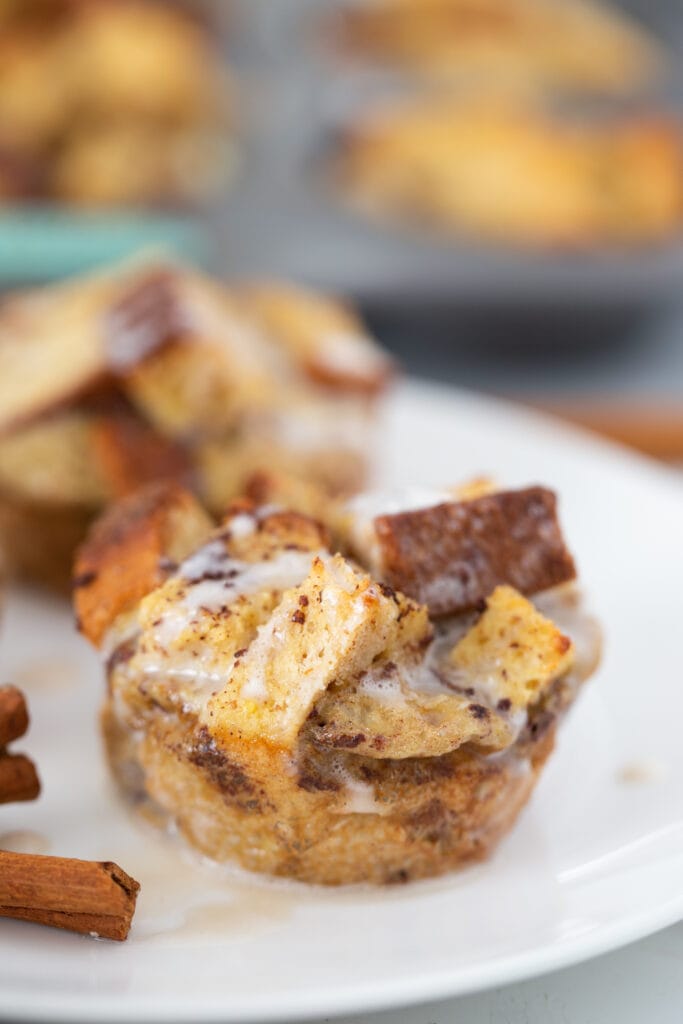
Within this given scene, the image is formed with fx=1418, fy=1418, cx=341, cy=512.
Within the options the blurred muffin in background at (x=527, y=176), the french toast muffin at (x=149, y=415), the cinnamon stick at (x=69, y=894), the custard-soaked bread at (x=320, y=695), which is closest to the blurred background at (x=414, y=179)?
the blurred muffin in background at (x=527, y=176)

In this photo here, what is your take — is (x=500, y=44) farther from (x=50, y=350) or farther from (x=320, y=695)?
(x=320, y=695)

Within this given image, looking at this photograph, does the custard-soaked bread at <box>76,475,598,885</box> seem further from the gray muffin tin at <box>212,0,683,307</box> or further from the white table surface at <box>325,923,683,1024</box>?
the gray muffin tin at <box>212,0,683,307</box>

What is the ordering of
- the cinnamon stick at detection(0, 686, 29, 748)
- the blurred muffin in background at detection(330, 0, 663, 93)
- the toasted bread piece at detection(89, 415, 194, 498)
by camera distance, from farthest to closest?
the blurred muffin in background at detection(330, 0, 663, 93) → the toasted bread piece at detection(89, 415, 194, 498) → the cinnamon stick at detection(0, 686, 29, 748)

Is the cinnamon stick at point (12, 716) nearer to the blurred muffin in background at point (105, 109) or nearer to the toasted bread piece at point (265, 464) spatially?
the toasted bread piece at point (265, 464)

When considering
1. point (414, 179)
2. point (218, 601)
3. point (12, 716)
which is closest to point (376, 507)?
point (218, 601)

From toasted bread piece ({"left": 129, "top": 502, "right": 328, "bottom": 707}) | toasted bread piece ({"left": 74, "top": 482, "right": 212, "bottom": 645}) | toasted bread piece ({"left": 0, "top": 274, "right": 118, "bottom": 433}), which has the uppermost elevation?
toasted bread piece ({"left": 129, "top": 502, "right": 328, "bottom": 707})

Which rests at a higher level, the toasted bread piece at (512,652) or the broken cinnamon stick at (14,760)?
the toasted bread piece at (512,652)

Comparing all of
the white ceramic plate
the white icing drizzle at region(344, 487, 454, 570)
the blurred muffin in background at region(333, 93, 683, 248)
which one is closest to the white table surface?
the white ceramic plate
